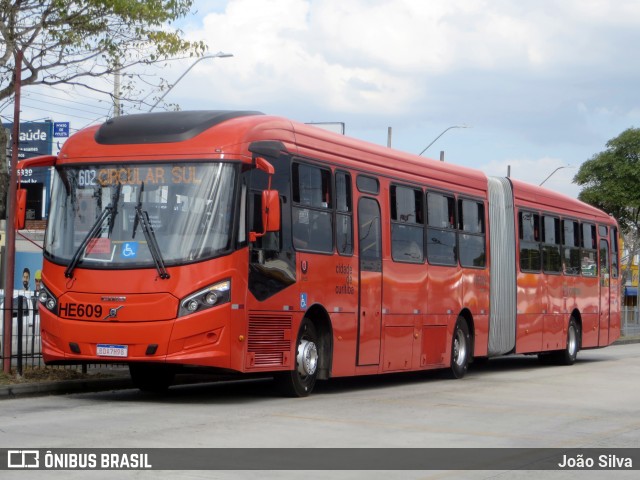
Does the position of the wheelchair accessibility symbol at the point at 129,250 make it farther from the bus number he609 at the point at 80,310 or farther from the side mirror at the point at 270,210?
the side mirror at the point at 270,210

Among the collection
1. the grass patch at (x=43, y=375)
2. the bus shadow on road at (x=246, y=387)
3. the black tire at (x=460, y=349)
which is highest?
the black tire at (x=460, y=349)

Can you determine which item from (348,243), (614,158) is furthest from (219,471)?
(614,158)

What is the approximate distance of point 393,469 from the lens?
9.71 m

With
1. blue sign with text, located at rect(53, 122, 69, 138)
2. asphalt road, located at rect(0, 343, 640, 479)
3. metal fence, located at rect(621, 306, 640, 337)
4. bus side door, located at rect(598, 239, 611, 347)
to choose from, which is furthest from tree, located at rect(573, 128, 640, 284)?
asphalt road, located at rect(0, 343, 640, 479)

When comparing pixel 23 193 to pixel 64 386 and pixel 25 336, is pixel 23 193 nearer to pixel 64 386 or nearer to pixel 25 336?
pixel 64 386

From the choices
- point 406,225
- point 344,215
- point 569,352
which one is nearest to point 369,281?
point 344,215

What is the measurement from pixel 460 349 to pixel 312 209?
626cm

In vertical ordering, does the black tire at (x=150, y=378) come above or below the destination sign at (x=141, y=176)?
below

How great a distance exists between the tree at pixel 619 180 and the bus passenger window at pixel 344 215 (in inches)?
1706

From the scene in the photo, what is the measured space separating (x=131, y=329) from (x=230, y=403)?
166cm

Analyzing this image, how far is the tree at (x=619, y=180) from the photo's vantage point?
5862cm

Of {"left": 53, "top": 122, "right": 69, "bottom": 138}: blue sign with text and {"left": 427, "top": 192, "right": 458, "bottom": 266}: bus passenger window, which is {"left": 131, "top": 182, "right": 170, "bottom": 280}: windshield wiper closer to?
{"left": 427, "top": 192, "right": 458, "bottom": 266}: bus passenger window

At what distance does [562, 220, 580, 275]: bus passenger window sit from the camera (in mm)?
26486

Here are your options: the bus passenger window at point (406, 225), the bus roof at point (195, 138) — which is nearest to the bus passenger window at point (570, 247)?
the bus passenger window at point (406, 225)
